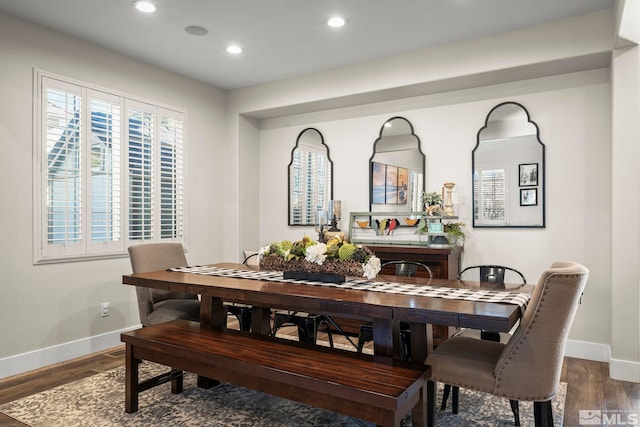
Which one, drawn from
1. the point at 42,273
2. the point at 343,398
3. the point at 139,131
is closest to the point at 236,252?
the point at 139,131

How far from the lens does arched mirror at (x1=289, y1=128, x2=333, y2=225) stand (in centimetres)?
510

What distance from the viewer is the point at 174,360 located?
2.53 m

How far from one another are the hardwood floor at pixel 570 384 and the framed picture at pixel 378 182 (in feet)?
7.58

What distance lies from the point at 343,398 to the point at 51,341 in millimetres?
2927

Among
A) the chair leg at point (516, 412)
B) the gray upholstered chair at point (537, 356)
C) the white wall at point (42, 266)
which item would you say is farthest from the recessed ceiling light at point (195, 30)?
the chair leg at point (516, 412)

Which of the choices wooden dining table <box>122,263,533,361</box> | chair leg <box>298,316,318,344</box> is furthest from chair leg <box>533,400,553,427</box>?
chair leg <box>298,316,318,344</box>

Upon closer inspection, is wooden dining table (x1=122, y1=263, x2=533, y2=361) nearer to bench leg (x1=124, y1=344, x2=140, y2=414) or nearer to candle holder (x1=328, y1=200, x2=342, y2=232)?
bench leg (x1=124, y1=344, x2=140, y2=414)

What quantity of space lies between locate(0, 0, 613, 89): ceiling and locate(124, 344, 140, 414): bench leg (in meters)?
2.52

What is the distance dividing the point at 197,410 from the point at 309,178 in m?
3.09

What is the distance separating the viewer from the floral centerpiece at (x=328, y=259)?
263cm

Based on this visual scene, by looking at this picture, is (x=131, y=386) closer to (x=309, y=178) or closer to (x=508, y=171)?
(x=309, y=178)

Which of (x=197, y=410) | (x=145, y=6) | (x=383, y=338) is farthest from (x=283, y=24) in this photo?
(x=197, y=410)

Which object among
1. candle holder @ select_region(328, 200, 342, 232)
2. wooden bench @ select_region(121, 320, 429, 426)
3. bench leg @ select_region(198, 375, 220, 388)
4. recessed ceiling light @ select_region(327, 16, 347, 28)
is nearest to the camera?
wooden bench @ select_region(121, 320, 429, 426)

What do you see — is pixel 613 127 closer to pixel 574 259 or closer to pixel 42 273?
pixel 574 259
